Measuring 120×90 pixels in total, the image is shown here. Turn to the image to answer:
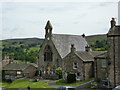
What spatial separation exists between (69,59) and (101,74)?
8.42m

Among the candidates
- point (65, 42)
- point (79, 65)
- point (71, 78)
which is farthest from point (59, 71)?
point (65, 42)

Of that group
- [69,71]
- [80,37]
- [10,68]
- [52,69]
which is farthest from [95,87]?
[10,68]

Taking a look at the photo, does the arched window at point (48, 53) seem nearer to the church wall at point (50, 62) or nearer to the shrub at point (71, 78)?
the church wall at point (50, 62)

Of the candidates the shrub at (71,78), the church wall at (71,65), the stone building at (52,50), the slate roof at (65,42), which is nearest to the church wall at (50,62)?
the stone building at (52,50)

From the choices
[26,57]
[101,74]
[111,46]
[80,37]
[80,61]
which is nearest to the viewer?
[111,46]

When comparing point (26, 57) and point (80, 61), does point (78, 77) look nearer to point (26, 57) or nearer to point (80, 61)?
point (80, 61)

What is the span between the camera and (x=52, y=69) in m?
57.0

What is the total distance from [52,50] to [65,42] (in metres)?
4.00

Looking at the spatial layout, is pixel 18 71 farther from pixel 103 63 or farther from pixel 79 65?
pixel 103 63

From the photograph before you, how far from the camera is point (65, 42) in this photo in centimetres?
5800

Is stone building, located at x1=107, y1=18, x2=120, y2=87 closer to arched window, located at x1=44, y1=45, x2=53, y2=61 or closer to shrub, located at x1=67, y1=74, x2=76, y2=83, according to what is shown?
shrub, located at x1=67, y1=74, x2=76, y2=83

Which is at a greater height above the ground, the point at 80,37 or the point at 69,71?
the point at 80,37

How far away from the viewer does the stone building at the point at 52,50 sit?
183ft

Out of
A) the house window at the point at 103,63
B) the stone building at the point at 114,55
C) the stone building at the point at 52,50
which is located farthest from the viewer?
the stone building at the point at 52,50
